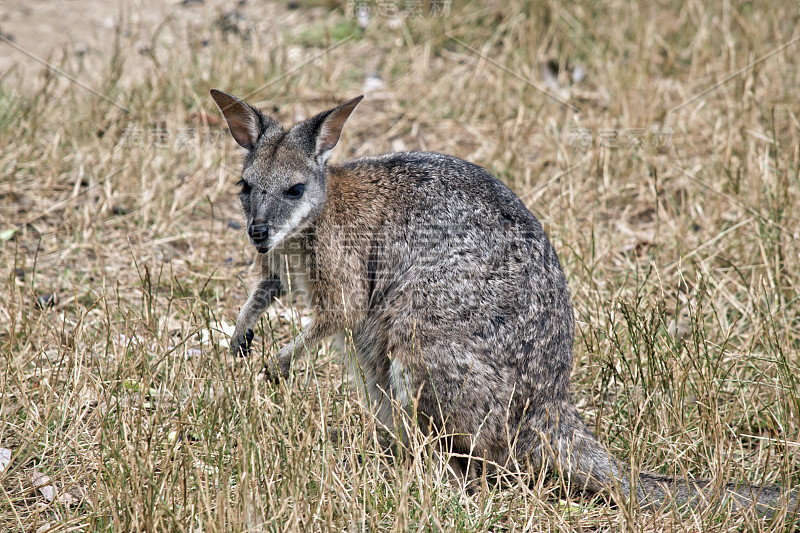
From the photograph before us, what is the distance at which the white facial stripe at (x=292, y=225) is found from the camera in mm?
3587

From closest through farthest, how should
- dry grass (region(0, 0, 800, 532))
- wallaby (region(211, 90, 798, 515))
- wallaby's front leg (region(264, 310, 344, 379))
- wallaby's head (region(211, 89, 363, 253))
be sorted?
dry grass (region(0, 0, 800, 532))
wallaby (region(211, 90, 798, 515))
wallaby's head (region(211, 89, 363, 253))
wallaby's front leg (region(264, 310, 344, 379))

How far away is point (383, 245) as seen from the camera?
3865 millimetres

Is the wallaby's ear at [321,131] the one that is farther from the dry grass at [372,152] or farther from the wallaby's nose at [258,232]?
the dry grass at [372,152]

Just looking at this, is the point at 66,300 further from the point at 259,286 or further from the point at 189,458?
the point at 189,458

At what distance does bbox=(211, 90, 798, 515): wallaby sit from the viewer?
3.49 metres

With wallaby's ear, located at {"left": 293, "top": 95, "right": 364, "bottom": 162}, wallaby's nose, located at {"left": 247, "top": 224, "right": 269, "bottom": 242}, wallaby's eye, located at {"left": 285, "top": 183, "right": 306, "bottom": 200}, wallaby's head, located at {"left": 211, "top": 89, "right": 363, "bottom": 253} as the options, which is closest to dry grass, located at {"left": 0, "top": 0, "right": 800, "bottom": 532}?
wallaby's nose, located at {"left": 247, "top": 224, "right": 269, "bottom": 242}

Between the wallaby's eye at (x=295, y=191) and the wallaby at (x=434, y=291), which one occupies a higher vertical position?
the wallaby's eye at (x=295, y=191)

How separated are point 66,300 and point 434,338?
2311mm

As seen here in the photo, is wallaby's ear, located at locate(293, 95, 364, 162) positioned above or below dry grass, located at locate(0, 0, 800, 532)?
above

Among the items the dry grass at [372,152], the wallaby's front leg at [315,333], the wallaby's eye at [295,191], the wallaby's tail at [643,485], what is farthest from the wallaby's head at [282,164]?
the wallaby's tail at [643,485]

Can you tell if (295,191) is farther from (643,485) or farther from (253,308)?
(643,485)

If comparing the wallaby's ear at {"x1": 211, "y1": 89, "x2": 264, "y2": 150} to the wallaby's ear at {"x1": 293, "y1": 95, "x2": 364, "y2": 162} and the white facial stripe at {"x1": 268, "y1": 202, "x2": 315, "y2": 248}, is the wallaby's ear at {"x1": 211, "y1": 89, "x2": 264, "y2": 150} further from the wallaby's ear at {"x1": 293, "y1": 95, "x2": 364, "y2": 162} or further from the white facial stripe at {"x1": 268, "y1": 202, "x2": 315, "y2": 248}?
the white facial stripe at {"x1": 268, "y1": 202, "x2": 315, "y2": 248}

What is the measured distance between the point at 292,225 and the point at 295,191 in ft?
0.57

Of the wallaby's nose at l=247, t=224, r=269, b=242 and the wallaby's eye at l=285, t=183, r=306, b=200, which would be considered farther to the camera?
the wallaby's eye at l=285, t=183, r=306, b=200
